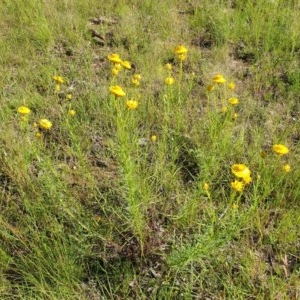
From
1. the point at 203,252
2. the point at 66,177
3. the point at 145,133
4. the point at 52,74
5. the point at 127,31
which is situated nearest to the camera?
the point at 203,252

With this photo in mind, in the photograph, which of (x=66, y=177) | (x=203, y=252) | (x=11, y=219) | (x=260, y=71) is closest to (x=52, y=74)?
(x=66, y=177)

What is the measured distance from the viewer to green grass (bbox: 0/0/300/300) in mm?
Answer: 1895

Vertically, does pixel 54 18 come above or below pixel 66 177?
above

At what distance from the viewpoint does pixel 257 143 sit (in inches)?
103

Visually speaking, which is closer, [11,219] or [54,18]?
[11,219]

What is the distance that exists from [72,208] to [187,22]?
2694 millimetres

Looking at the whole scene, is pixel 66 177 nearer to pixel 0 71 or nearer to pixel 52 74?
pixel 52 74

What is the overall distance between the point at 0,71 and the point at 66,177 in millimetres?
1493

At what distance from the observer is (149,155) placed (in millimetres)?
2639

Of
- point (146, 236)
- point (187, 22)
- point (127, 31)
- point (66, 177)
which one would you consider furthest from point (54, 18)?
point (146, 236)

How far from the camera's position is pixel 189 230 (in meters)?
2.12

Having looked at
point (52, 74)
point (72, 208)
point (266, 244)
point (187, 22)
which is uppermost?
point (187, 22)

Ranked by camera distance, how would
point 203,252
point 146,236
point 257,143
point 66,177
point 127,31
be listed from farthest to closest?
point 127,31
point 257,143
point 66,177
point 146,236
point 203,252

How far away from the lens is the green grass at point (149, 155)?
6.22 feet
